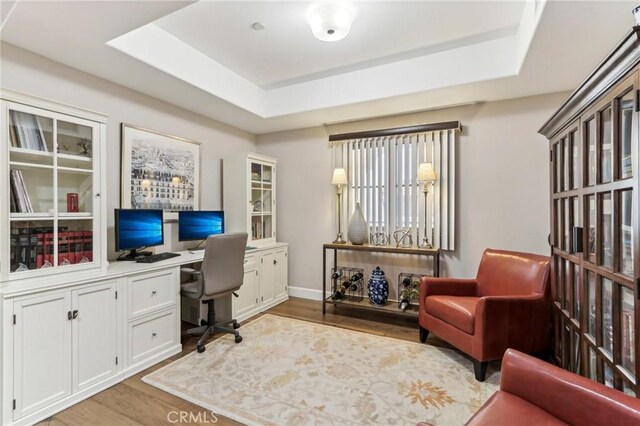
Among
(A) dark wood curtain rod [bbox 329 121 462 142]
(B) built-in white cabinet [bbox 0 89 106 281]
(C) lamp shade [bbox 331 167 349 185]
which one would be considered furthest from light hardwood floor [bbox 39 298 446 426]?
(A) dark wood curtain rod [bbox 329 121 462 142]

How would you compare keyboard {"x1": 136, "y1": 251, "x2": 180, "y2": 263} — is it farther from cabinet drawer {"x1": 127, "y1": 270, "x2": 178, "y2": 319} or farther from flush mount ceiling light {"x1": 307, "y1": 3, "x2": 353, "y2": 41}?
flush mount ceiling light {"x1": 307, "y1": 3, "x2": 353, "y2": 41}

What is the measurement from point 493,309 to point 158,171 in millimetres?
3402

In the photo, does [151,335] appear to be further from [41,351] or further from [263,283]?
[263,283]

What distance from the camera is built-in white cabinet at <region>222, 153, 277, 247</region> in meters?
3.83

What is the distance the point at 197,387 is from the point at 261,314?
152 cm

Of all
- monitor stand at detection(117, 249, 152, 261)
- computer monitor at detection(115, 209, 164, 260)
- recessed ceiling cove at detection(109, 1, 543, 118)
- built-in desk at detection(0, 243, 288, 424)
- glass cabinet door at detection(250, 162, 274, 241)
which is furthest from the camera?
glass cabinet door at detection(250, 162, 274, 241)

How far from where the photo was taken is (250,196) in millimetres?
3869

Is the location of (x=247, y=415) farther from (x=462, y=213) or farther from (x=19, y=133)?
(x=462, y=213)

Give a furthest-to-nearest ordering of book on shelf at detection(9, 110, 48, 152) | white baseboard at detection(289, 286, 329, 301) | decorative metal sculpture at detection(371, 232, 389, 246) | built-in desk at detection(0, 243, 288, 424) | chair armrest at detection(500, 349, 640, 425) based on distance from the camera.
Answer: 1. white baseboard at detection(289, 286, 329, 301)
2. decorative metal sculpture at detection(371, 232, 389, 246)
3. book on shelf at detection(9, 110, 48, 152)
4. built-in desk at detection(0, 243, 288, 424)
5. chair armrest at detection(500, 349, 640, 425)

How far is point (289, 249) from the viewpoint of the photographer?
4504 mm

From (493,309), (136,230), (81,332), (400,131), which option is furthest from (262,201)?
(493,309)

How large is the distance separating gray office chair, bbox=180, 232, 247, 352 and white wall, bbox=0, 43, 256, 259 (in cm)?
88

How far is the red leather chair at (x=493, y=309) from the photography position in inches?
88.2

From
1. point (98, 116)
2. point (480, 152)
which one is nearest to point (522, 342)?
point (480, 152)
